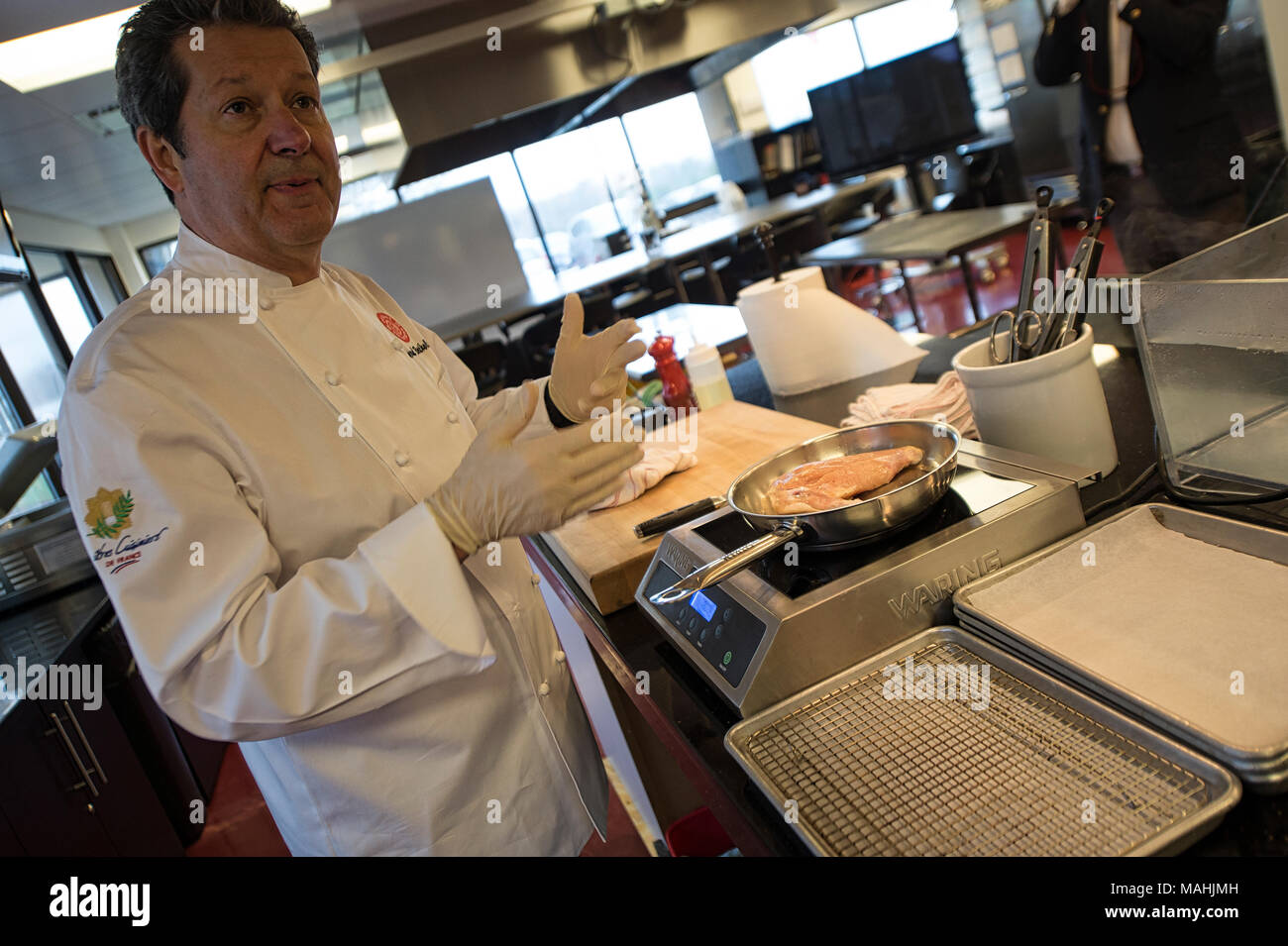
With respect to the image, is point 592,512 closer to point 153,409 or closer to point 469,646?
point 469,646

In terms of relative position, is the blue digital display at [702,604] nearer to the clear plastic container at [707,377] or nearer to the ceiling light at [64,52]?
the clear plastic container at [707,377]

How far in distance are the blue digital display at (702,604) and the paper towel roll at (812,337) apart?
1.09 meters

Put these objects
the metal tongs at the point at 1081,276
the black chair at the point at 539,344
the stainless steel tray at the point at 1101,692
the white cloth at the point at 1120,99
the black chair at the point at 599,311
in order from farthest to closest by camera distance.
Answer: the black chair at the point at 539,344, the black chair at the point at 599,311, the white cloth at the point at 1120,99, the metal tongs at the point at 1081,276, the stainless steel tray at the point at 1101,692

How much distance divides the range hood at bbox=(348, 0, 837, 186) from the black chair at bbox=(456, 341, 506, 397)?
1201mm

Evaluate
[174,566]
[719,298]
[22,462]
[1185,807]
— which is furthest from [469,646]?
[719,298]

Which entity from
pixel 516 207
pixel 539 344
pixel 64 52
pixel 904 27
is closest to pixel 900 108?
pixel 539 344

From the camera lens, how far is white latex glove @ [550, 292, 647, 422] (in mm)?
1229

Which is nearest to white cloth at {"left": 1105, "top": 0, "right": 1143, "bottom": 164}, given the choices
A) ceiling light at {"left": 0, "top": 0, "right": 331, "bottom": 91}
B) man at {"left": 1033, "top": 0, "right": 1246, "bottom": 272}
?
man at {"left": 1033, "top": 0, "right": 1246, "bottom": 272}

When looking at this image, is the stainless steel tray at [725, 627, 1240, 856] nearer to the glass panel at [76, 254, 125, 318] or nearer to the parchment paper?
the parchment paper

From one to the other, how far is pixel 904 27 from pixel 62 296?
9062 millimetres

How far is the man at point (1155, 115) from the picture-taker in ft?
7.96

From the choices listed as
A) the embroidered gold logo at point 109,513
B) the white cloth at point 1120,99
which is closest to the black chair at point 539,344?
the white cloth at point 1120,99

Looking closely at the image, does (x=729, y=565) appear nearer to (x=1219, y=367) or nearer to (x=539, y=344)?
(x=1219, y=367)

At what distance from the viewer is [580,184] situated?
10.9m
